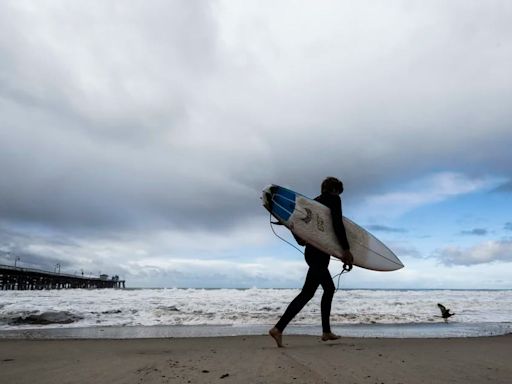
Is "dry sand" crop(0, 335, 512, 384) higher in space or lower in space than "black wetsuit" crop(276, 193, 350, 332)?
lower

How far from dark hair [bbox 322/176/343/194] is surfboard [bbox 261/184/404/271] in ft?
0.70

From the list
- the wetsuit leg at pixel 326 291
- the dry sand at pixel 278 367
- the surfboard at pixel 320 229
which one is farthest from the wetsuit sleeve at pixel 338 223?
A: the dry sand at pixel 278 367

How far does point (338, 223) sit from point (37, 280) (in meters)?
80.2

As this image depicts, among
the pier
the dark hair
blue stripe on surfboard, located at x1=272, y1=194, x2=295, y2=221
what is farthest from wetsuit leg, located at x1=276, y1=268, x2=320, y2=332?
the pier

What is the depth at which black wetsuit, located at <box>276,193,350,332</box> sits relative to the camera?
438cm

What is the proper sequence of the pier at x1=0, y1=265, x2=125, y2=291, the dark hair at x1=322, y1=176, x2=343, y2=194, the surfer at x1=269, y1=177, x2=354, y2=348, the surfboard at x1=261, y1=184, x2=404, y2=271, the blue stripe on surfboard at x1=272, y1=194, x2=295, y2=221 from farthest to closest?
the pier at x1=0, y1=265, x2=125, y2=291 < the blue stripe on surfboard at x1=272, y1=194, x2=295, y2=221 < the dark hair at x1=322, y1=176, x2=343, y2=194 < the surfboard at x1=261, y1=184, x2=404, y2=271 < the surfer at x1=269, y1=177, x2=354, y2=348

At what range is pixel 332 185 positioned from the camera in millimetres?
4738

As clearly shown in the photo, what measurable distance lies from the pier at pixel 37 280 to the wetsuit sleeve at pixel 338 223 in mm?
64613

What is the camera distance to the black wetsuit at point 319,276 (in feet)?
14.4

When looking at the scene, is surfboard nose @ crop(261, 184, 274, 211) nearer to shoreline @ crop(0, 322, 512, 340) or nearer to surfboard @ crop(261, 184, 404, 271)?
surfboard @ crop(261, 184, 404, 271)

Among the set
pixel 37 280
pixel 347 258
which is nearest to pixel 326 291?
pixel 347 258

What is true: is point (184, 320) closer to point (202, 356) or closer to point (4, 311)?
point (4, 311)

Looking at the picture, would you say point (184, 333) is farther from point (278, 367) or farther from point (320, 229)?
point (278, 367)

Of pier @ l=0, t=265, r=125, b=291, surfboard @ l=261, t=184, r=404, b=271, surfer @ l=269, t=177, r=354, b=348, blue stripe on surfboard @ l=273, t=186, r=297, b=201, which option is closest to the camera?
surfer @ l=269, t=177, r=354, b=348
